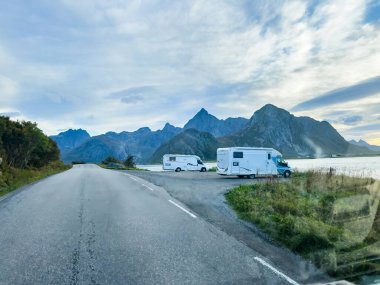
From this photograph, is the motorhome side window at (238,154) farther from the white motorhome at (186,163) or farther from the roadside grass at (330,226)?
the white motorhome at (186,163)

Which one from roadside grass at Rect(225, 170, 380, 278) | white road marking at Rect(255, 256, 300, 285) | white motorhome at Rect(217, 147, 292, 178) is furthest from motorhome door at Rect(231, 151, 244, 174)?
white road marking at Rect(255, 256, 300, 285)

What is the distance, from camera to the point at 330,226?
32.2 feet

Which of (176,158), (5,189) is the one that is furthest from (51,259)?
(176,158)

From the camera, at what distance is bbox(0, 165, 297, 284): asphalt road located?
5683mm

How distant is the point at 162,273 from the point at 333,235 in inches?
189

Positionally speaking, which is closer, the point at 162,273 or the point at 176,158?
the point at 162,273

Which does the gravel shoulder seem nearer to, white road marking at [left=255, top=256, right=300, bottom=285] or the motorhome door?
white road marking at [left=255, top=256, right=300, bottom=285]

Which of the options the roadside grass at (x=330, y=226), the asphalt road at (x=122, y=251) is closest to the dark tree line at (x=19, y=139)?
the asphalt road at (x=122, y=251)

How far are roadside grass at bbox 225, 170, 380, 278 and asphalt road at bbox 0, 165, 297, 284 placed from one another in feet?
A: 4.28

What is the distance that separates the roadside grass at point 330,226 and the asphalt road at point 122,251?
4.28ft

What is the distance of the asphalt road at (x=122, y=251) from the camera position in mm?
5683

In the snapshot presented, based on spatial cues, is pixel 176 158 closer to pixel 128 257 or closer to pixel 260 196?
pixel 260 196

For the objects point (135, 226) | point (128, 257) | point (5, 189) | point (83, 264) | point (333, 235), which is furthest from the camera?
point (5, 189)

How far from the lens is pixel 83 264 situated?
630 centimetres
